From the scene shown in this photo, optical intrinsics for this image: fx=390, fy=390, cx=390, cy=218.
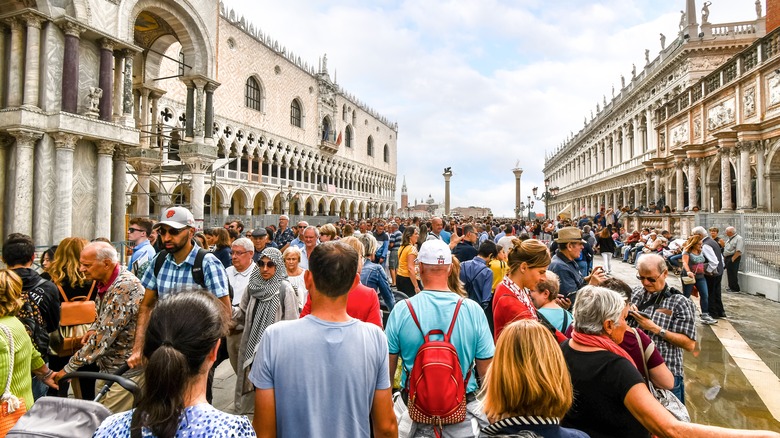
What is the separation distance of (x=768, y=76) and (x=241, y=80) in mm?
28643

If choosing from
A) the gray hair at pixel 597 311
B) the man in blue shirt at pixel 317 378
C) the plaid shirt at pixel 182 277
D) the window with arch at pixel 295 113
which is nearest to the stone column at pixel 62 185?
the plaid shirt at pixel 182 277

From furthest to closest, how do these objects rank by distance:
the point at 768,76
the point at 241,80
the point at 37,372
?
1. the point at 241,80
2. the point at 768,76
3. the point at 37,372

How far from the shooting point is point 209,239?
22.9 feet

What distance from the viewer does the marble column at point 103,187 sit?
31.9ft

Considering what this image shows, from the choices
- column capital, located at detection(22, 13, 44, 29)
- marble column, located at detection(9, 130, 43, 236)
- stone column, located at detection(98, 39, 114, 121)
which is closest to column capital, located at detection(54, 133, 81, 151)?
marble column, located at detection(9, 130, 43, 236)

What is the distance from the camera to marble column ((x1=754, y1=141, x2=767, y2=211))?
44.0 feet

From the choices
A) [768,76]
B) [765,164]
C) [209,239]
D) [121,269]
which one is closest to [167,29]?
[209,239]

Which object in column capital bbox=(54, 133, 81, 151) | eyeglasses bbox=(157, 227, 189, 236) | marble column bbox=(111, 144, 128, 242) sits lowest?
eyeglasses bbox=(157, 227, 189, 236)

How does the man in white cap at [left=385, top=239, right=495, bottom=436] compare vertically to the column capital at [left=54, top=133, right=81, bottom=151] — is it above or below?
below

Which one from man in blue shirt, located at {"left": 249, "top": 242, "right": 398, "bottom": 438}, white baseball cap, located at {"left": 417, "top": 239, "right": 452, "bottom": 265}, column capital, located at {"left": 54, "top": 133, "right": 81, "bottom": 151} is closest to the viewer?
man in blue shirt, located at {"left": 249, "top": 242, "right": 398, "bottom": 438}

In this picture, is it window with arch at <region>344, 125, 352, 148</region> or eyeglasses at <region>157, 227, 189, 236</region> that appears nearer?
eyeglasses at <region>157, 227, 189, 236</region>

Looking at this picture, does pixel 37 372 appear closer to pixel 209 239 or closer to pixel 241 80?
pixel 209 239

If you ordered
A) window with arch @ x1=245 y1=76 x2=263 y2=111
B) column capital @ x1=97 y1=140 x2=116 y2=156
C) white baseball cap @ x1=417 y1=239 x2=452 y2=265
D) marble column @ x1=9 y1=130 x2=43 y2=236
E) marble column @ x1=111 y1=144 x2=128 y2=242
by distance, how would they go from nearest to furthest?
white baseball cap @ x1=417 y1=239 x2=452 y2=265, marble column @ x1=9 y1=130 x2=43 y2=236, column capital @ x1=97 y1=140 x2=116 y2=156, marble column @ x1=111 y1=144 x2=128 y2=242, window with arch @ x1=245 y1=76 x2=263 y2=111

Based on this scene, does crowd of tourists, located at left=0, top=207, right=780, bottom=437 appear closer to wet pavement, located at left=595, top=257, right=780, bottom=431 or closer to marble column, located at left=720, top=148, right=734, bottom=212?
wet pavement, located at left=595, top=257, right=780, bottom=431
